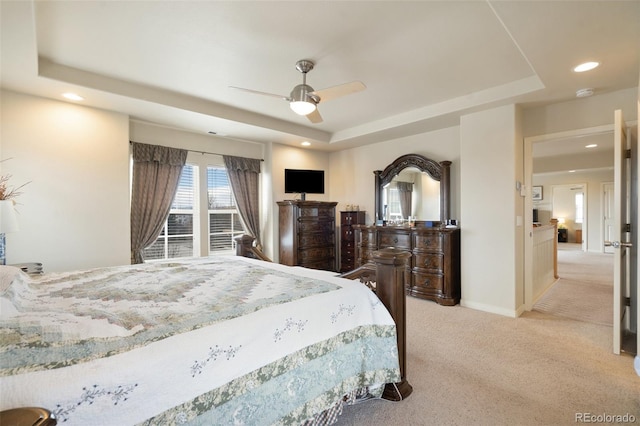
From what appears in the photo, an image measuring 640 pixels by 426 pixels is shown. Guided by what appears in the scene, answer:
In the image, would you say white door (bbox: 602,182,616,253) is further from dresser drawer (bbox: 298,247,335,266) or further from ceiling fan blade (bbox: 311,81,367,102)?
ceiling fan blade (bbox: 311,81,367,102)

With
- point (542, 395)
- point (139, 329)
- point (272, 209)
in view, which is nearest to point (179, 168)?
point (272, 209)

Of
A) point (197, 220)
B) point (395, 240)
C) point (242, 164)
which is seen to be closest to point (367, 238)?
point (395, 240)

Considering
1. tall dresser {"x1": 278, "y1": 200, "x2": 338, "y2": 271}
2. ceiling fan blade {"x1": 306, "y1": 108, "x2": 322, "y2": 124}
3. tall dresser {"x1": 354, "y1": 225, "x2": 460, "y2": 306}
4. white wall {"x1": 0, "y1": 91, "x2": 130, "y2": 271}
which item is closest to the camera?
ceiling fan blade {"x1": 306, "y1": 108, "x2": 322, "y2": 124}

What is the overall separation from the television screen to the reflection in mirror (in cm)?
127

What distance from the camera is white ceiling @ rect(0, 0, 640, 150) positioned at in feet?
6.46

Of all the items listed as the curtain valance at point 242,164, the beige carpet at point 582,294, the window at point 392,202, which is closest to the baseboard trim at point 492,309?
the beige carpet at point 582,294

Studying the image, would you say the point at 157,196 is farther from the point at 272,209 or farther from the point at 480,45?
the point at 480,45

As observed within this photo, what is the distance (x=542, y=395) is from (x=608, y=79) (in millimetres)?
2904

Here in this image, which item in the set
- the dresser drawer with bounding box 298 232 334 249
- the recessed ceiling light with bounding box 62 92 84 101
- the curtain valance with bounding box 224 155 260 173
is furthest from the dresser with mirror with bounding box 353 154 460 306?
the recessed ceiling light with bounding box 62 92 84 101

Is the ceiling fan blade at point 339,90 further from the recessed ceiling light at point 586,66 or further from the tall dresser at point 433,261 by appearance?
the tall dresser at point 433,261

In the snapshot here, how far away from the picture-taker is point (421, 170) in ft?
15.3

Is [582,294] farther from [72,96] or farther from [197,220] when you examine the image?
[72,96]

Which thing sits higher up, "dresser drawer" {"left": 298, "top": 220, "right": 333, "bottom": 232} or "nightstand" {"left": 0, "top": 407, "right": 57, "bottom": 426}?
"dresser drawer" {"left": 298, "top": 220, "right": 333, "bottom": 232}

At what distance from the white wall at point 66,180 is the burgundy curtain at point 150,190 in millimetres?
245
